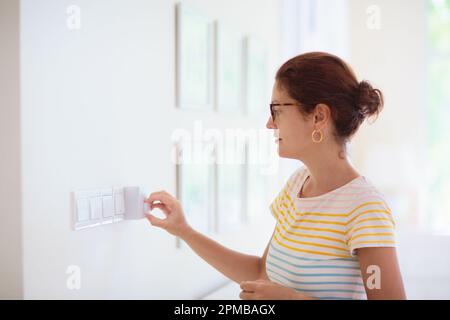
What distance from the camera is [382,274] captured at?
1.04 m

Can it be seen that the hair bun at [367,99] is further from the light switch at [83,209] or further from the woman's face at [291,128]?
the light switch at [83,209]

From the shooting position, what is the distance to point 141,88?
142 centimetres

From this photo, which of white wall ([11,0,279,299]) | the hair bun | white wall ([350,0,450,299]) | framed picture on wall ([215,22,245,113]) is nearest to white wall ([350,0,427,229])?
white wall ([350,0,450,299])

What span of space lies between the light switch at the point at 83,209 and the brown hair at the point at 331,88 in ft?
1.95

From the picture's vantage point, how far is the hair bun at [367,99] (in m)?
1.19

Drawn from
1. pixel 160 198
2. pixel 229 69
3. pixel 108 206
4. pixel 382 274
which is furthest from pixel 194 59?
pixel 382 274

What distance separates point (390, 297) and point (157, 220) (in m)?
0.67

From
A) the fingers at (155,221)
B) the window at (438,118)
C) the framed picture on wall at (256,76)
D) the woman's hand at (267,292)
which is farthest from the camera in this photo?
the window at (438,118)

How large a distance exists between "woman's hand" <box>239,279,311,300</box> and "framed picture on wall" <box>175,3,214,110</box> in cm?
69

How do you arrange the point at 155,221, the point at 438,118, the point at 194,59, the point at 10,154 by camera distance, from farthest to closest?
the point at 438,118 < the point at 194,59 < the point at 155,221 < the point at 10,154

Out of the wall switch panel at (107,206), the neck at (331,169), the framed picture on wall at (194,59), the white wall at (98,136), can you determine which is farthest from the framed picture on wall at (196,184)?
the neck at (331,169)

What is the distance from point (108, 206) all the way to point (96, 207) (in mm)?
52

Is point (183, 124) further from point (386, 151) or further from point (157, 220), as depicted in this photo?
point (386, 151)

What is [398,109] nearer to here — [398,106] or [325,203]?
[398,106]
